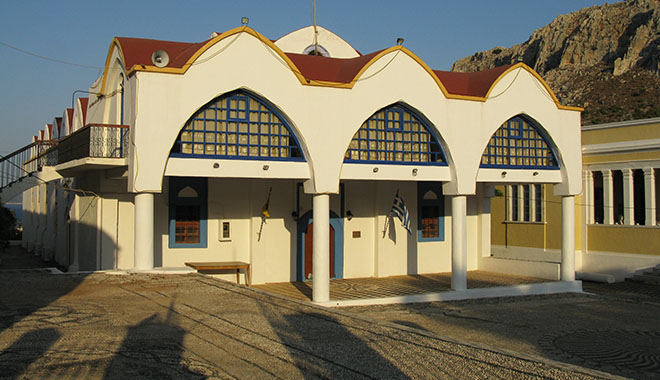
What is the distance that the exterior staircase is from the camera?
20.0m

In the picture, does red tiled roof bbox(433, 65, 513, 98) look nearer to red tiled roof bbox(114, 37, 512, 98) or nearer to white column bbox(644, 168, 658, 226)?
red tiled roof bbox(114, 37, 512, 98)

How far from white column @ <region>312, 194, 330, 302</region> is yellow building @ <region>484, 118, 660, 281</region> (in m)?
8.15

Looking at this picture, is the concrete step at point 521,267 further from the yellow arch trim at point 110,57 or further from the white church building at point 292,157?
the yellow arch trim at point 110,57

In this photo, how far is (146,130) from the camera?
13125 millimetres

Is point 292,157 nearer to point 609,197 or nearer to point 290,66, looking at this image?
point 290,66

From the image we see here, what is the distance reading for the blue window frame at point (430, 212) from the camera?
20.5 meters

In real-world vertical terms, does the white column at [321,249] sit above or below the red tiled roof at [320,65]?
below

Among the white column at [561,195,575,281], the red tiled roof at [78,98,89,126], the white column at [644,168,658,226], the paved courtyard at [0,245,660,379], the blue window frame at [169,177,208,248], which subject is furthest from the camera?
the white column at [644,168,658,226]

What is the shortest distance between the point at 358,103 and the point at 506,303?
6292 millimetres

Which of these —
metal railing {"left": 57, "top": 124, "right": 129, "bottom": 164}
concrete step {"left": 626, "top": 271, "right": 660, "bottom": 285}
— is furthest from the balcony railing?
concrete step {"left": 626, "top": 271, "right": 660, "bottom": 285}

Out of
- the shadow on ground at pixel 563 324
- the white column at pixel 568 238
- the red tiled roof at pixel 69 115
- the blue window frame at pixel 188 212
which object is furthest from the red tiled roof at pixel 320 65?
the red tiled roof at pixel 69 115

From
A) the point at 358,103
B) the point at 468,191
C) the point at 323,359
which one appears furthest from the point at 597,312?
the point at 323,359

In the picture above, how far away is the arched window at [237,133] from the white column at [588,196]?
499 inches

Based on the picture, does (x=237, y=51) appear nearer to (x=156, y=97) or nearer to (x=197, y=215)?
(x=156, y=97)
